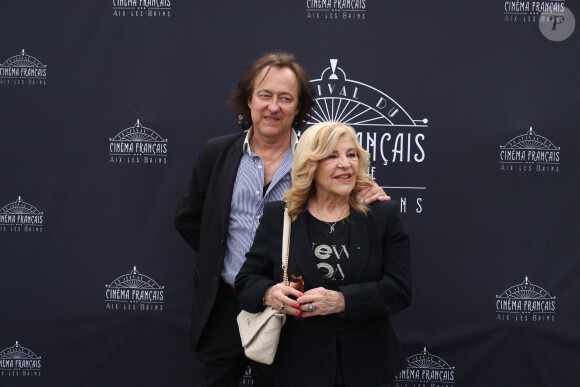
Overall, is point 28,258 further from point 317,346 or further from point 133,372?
point 317,346

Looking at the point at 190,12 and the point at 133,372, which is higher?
the point at 190,12

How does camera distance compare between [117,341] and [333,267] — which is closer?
[333,267]

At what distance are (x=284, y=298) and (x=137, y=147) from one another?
6.17 ft

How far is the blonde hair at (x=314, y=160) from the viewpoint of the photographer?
2230 millimetres

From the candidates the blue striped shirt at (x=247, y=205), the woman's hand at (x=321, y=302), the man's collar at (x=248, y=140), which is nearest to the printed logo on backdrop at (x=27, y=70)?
the man's collar at (x=248, y=140)

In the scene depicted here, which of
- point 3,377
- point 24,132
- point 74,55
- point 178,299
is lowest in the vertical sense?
point 3,377

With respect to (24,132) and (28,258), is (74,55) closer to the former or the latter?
(24,132)

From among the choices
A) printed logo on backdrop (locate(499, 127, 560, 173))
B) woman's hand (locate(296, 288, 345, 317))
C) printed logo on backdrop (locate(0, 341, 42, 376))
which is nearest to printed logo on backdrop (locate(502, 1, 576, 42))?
printed logo on backdrop (locate(499, 127, 560, 173))

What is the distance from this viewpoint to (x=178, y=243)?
368 centimetres

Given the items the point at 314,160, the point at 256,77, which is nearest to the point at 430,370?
the point at 314,160

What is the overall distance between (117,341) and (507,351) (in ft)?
7.83

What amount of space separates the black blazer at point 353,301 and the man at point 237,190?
1.25 feet

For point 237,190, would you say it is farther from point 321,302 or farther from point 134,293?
point 134,293

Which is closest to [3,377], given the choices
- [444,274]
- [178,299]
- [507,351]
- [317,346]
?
[178,299]
